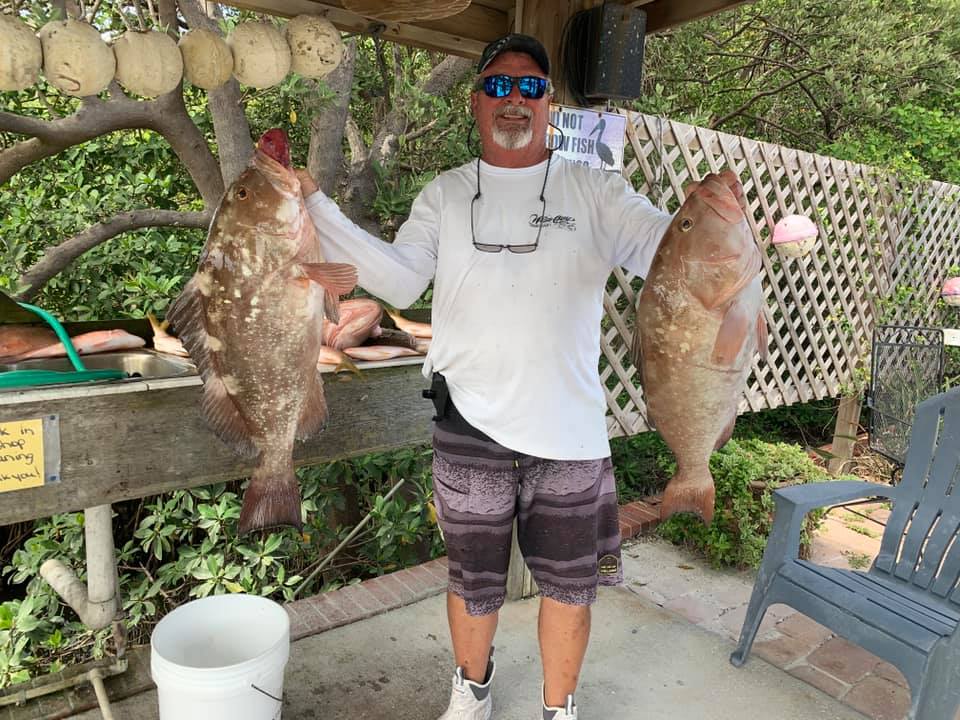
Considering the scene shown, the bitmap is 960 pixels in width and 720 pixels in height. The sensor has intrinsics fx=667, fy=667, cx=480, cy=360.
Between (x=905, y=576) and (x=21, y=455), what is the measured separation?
370 centimetres

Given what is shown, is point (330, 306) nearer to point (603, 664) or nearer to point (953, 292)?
point (603, 664)

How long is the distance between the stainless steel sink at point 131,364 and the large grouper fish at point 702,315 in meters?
1.74

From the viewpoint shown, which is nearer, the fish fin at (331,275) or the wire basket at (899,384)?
the fish fin at (331,275)

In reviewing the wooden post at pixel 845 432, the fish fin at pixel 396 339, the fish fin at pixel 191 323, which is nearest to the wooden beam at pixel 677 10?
the fish fin at pixel 396 339

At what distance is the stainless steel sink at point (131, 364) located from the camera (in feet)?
8.41

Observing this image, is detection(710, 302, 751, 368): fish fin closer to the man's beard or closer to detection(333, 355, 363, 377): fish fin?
the man's beard

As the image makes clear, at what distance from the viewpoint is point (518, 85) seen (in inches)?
87.8

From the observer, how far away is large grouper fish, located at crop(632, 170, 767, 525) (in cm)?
164

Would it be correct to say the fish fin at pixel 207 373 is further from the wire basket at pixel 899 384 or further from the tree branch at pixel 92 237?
the wire basket at pixel 899 384

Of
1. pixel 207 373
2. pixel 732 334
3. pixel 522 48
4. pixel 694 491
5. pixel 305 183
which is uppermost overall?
pixel 522 48

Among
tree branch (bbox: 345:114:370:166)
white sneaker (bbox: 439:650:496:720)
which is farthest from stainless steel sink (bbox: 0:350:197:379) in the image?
tree branch (bbox: 345:114:370:166)

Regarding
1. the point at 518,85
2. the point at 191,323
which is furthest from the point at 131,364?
the point at 518,85

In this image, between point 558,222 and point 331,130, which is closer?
point 558,222

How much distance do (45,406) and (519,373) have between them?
1.53 m
